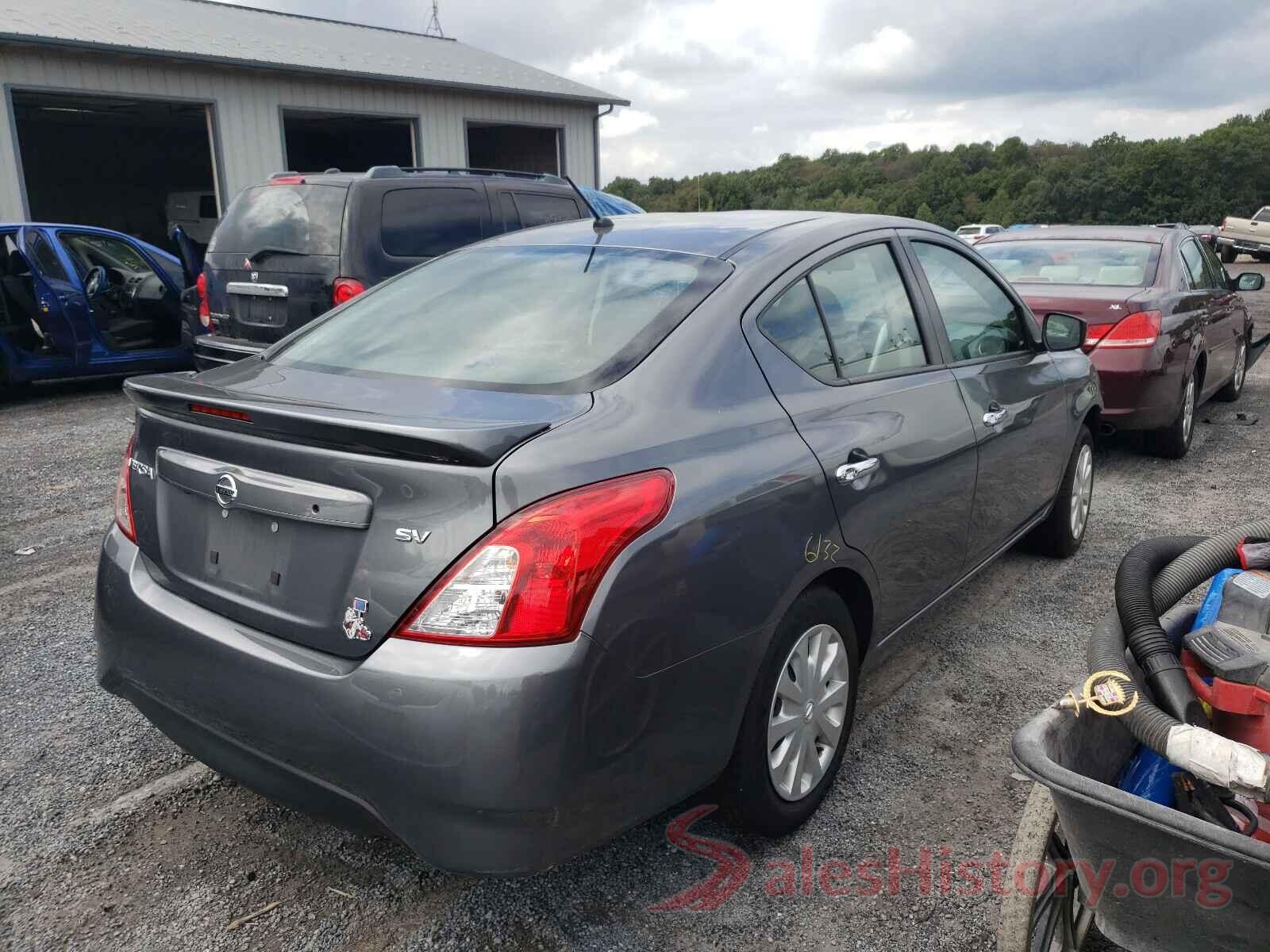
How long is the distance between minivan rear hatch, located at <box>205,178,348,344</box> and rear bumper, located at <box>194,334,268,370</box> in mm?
62

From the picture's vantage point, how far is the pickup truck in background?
96.2 ft

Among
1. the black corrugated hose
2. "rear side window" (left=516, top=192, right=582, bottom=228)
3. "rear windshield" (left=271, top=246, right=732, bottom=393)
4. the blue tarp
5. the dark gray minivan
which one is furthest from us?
the blue tarp

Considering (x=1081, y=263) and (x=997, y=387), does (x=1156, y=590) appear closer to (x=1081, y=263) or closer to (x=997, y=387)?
(x=997, y=387)

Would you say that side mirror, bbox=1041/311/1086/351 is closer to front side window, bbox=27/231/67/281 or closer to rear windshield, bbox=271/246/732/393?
rear windshield, bbox=271/246/732/393

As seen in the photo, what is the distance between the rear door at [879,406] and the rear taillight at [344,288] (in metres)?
4.29

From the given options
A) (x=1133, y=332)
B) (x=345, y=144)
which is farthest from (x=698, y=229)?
(x=345, y=144)

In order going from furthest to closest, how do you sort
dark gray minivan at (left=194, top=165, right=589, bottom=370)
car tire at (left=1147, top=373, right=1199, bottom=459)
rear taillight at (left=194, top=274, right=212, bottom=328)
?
rear taillight at (left=194, top=274, right=212, bottom=328) < dark gray minivan at (left=194, top=165, right=589, bottom=370) < car tire at (left=1147, top=373, right=1199, bottom=459)

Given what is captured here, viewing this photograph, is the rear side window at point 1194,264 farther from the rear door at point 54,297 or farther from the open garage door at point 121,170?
the open garage door at point 121,170

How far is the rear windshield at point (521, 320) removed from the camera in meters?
Answer: 2.31

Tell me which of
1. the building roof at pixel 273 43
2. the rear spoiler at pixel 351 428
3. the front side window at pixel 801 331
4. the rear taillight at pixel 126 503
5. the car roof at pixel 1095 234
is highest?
the building roof at pixel 273 43

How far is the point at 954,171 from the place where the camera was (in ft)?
208

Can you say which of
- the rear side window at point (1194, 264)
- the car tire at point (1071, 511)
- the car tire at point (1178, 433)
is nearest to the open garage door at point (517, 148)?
the rear side window at point (1194, 264)

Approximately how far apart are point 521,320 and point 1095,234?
19.6ft

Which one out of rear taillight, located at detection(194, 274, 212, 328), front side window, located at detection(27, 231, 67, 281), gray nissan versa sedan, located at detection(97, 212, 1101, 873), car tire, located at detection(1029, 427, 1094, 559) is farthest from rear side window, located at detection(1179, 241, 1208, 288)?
front side window, located at detection(27, 231, 67, 281)
